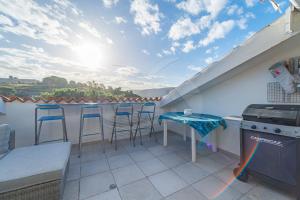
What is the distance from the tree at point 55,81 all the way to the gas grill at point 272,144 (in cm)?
535

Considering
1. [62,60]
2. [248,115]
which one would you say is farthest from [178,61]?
[62,60]

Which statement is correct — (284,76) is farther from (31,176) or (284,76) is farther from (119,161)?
(31,176)

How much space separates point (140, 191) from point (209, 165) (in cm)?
139

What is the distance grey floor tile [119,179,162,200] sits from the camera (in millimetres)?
1577

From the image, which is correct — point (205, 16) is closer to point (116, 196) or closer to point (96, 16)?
point (96, 16)

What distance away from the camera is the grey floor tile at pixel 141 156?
2.54 m

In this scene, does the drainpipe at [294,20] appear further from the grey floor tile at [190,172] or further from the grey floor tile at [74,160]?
the grey floor tile at [74,160]

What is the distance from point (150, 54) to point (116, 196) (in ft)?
14.5

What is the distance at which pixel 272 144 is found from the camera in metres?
1.56

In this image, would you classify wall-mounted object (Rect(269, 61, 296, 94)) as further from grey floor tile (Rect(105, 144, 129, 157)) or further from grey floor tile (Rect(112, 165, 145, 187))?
grey floor tile (Rect(105, 144, 129, 157))

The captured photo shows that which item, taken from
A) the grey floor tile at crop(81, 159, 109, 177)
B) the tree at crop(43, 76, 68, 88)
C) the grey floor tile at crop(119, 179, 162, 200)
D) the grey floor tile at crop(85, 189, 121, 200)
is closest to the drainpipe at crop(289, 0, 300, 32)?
the grey floor tile at crop(119, 179, 162, 200)

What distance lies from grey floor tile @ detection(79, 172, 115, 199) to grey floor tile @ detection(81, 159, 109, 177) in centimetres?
12

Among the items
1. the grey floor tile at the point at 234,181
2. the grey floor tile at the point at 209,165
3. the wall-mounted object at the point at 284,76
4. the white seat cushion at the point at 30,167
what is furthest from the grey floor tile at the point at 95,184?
the wall-mounted object at the point at 284,76

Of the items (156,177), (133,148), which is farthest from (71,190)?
(133,148)
